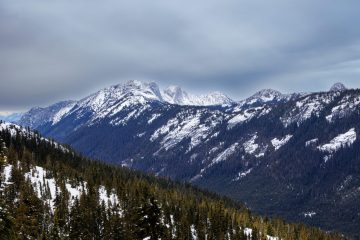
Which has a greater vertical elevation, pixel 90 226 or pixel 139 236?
pixel 90 226

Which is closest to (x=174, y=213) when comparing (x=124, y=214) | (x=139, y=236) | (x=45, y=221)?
(x=124, y=214)

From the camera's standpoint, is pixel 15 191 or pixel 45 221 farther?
pixel 15 191

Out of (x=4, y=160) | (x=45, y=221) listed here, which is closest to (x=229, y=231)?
(x=45, y=221)

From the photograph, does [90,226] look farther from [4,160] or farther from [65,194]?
[4,160]

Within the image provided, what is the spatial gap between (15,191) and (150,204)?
136200 mm

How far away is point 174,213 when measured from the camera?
652 ft

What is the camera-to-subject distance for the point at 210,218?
19888 cm

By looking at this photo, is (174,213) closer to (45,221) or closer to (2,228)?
(45,221)

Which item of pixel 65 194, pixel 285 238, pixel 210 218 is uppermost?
pixel 65 194

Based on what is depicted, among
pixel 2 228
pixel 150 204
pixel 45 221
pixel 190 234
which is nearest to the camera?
pixel 2 228

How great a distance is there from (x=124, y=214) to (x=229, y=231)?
146 ft

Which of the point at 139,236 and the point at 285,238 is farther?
the point at 285,238

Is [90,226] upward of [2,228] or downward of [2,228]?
upward

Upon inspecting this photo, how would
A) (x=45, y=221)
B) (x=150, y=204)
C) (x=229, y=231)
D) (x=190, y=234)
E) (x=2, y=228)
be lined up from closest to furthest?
(x=2, y=228)
(x=150, y=204)
(x=45, y=221)
(x=190, y=234)
(x=229, y=231)
